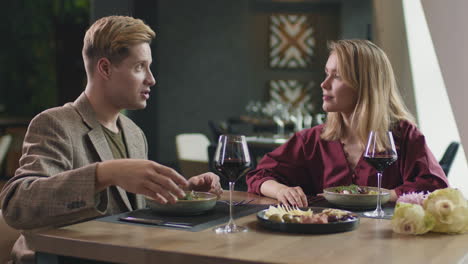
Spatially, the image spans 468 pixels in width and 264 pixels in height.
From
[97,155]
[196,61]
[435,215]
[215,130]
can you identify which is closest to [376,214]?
[435,215]

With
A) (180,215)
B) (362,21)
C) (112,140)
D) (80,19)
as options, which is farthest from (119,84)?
(362,21)

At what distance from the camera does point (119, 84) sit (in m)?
2.34

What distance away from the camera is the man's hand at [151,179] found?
5.76ft

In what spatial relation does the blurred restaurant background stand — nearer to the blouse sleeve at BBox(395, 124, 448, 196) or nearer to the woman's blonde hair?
the woman's blonde hair

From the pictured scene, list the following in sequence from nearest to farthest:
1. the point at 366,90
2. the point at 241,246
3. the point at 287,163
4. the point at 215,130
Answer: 1. the point at 241,246
2. the point at 366,90
3. the point at 287,163
4. the point at 215,130

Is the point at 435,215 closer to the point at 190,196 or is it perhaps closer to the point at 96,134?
the point at 190,196

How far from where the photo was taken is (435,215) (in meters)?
1.89

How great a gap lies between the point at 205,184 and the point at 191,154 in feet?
10.2

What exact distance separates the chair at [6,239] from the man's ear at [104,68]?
0.60 m

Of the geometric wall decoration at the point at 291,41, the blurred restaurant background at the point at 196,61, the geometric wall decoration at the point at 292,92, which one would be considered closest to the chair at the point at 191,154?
the blurred restaurant background at the point at 196,61

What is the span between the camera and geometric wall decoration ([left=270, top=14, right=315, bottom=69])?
490 inches

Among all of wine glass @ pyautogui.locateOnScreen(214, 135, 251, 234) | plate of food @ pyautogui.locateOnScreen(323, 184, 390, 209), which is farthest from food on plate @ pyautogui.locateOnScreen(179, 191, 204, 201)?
plate of food @ pyautogui.locateOnScreen(323, 184, 390, 209)

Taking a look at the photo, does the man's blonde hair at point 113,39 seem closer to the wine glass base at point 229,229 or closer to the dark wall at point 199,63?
the wine glass base at point 229,229

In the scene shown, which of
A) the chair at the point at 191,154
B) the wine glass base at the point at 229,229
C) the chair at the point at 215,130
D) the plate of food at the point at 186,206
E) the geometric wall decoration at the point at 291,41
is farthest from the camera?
the geometric wall decoration at the point at 291,41
